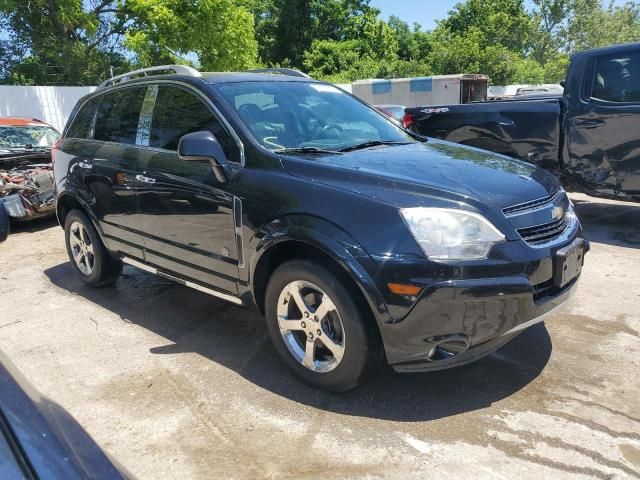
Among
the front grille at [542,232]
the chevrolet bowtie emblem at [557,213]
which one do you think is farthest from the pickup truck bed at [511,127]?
the front grille at [542,232]

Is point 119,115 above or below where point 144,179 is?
above

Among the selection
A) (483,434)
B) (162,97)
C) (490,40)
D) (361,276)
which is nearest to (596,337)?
(483,434)

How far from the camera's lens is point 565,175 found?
21.8ft

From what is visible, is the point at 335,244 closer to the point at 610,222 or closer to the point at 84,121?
the point at 84,121

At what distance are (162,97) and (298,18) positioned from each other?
3294 centimetres

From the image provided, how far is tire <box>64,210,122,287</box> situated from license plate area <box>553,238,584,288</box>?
362cm

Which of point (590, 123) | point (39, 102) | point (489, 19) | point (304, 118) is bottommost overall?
point (590, 123)

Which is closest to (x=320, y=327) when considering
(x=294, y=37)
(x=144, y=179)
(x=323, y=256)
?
(x=323, y=256)

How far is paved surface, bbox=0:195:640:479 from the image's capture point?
2736 millimetres

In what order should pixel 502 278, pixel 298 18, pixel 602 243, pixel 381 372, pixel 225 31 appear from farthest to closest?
pixel 298 18 → pixel 225 31 → pixel 602 243 → pixel 381 372 → pixel 502 278

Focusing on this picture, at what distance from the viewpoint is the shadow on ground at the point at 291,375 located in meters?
3.22

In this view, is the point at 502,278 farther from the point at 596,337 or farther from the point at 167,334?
the point at 167,334

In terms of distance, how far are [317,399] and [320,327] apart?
0.45m

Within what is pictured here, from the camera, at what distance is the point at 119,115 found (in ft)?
15.8
